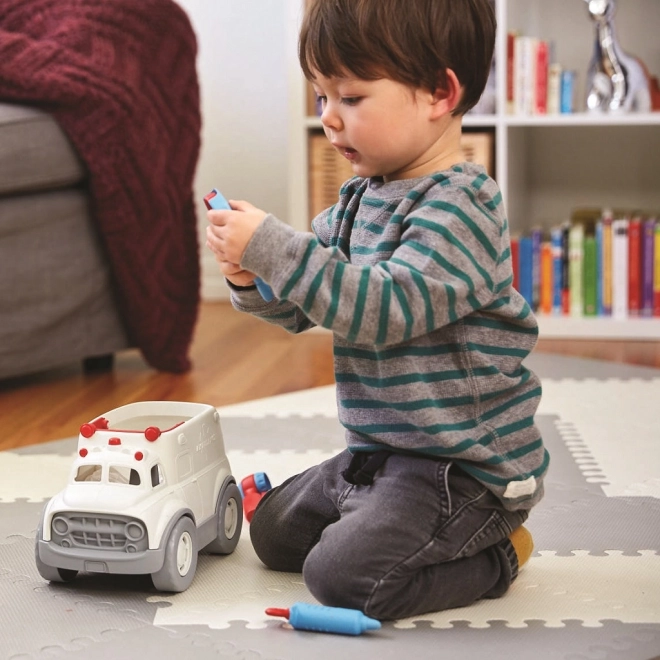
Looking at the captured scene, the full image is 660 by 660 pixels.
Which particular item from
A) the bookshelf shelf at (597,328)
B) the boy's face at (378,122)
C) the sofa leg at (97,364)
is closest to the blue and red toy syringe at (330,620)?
Answer: the boy's face at (378,122)

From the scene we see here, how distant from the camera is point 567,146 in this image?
2498 millimetres

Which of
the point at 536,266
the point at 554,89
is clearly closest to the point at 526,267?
the point at 536,266

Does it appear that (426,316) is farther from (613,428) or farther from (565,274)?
(565,274)

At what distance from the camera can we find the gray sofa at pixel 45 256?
1.71m

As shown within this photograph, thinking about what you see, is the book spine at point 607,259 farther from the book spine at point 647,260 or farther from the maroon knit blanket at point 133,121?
the maroon knit blanket at point 133,121

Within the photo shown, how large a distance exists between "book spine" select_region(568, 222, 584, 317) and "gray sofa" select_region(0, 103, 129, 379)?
90 cm

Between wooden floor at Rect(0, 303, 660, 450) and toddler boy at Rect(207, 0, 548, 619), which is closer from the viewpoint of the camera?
toddler boy at Rect(207, 0, 548, 619)

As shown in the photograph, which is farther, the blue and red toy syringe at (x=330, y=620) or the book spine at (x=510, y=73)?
the book spine at (x=510, y=73)

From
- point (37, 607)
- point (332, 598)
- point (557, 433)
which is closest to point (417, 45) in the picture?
point (332, 598)

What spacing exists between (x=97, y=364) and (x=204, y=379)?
0.71 feet

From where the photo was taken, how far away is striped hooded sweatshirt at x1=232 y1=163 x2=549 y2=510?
0.87 meters

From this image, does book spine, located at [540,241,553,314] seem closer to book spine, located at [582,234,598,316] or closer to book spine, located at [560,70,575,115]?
book spine, located at [582,234,598,316]

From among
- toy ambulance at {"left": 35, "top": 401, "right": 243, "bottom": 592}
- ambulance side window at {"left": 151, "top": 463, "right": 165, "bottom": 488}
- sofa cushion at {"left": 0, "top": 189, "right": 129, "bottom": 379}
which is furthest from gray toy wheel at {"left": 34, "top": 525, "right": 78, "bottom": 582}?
sofa cushion at {"left": 0, "top": 189, "right": 129, "bottom": 379}

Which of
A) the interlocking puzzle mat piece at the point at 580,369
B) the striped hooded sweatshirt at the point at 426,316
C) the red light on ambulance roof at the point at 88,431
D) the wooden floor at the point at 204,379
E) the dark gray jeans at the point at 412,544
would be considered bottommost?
the wooden floor at the point at 204,379
